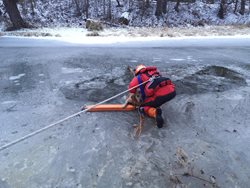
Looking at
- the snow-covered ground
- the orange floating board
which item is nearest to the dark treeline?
the snow-covered ground

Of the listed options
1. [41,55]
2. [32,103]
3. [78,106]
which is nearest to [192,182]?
[78,106]

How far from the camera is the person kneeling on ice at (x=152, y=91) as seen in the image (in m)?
4.00

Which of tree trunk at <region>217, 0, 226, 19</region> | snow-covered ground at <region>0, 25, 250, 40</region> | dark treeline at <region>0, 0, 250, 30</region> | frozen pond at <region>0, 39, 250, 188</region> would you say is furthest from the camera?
tree trunk at <region>217, 0, 226, 19</region>

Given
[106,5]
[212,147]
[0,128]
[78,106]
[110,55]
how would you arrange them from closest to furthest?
1. [212,147]
2. [0,128]
3. [78,106]
4. [110,55]
5. [106,5]

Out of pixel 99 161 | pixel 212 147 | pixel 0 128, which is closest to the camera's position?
pixel 99 161

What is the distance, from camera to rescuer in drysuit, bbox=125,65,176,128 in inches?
157

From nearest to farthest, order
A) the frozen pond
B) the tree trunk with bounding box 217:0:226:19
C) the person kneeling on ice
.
A: the frozen pond
the person kneeling on ice
the tree trunk with bounding box 217:0:226:19

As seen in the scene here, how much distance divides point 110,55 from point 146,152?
16.3 ft

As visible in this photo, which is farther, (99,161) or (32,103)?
(32,103)

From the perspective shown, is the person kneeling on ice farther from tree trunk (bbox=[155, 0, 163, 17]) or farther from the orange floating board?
tree trunk (bbox=[155, 0, 163, 17])

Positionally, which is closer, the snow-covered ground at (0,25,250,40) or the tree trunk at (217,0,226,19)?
the snow-covered ground at (0,25,250,40)

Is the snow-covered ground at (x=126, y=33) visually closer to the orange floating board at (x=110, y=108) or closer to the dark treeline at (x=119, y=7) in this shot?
the dark treeline at (x=119, y=7)

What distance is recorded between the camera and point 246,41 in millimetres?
10391

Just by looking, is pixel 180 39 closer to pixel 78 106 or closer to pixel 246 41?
pixel 246 41
